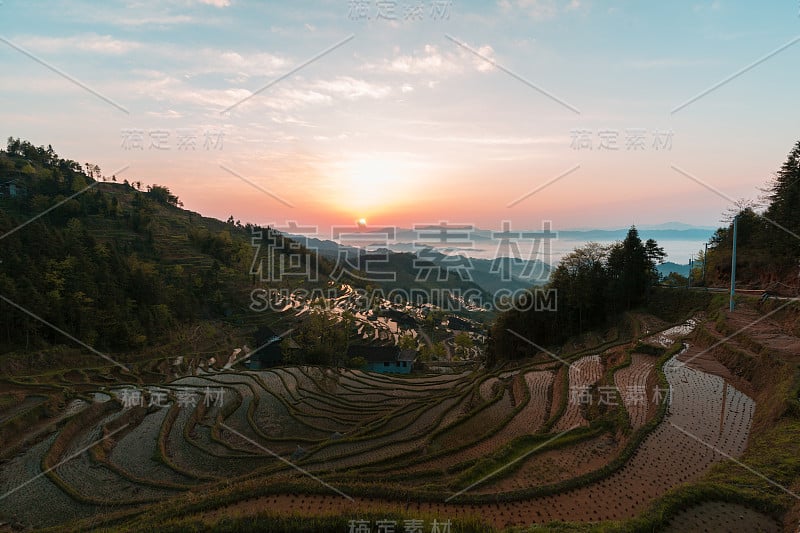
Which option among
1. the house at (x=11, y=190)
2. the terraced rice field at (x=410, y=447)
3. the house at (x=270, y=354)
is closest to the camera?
the terraced rice field at (x=410, y=447)

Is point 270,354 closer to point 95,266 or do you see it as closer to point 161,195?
point 95,266

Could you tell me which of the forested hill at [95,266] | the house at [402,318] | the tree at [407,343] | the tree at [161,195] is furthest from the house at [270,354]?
the tree at [161,195]

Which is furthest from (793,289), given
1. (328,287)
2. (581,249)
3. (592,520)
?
(328,287)

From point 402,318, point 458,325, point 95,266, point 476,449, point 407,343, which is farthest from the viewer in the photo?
point 458,325

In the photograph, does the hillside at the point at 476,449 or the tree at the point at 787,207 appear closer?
the hillside at the point at 476,449

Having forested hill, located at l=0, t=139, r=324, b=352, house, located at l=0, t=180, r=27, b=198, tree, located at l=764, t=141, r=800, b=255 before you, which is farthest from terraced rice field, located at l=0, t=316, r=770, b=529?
house, located at l=0, t=180, r=27, b=198

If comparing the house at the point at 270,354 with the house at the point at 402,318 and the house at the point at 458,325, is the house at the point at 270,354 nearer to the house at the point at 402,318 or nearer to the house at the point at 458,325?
the house at the point at 402,318

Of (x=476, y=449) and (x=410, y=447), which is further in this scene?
(x=410, y=447)

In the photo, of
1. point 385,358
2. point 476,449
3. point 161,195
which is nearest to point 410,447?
point 476,449
